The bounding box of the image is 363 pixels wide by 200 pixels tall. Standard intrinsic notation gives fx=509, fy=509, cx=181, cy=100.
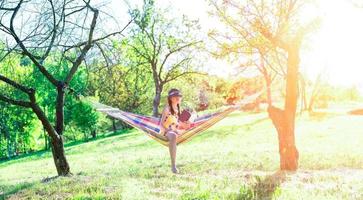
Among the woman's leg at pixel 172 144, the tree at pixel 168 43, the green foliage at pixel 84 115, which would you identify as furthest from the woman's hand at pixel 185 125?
the green foliage at pixel 84 115

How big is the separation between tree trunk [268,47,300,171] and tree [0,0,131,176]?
415cm

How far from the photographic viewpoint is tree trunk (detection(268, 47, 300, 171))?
9.15 m

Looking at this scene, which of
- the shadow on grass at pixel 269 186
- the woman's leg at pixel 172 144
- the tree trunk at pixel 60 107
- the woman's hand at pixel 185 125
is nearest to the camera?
the shadow on grass at pixel 269 186

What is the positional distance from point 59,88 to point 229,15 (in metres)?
5.76

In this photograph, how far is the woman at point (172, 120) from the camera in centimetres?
917

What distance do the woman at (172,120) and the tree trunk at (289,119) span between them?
174 centimetres

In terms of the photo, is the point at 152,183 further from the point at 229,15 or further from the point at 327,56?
the point at 327,56

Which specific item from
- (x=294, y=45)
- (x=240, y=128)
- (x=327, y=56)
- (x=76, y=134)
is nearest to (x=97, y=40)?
(x=294, y=45)

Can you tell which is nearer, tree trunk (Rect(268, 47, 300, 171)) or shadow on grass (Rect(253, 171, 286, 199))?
shadow on grass (Rect(253, 171, 286, 199))

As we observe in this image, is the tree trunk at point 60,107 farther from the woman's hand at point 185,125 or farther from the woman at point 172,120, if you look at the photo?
the woman's hand at point 185,125

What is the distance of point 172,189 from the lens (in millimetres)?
7074

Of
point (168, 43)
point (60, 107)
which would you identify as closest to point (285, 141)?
point (60, 107)

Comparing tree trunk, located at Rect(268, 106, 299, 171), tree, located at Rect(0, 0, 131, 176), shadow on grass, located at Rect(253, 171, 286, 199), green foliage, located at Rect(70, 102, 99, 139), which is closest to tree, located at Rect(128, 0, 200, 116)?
green foliage, located at Rect(70, 102, 99, 139)

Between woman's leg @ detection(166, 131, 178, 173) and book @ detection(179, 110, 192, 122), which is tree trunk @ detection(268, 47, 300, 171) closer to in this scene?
book @ detection(179, 110, 192, 122)
